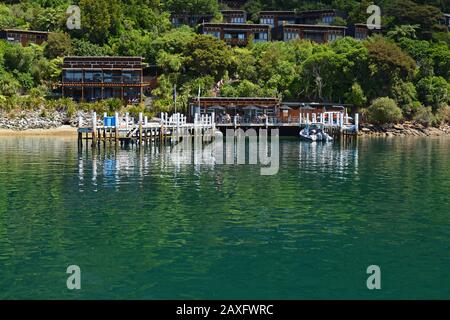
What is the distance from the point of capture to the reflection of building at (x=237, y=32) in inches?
4491

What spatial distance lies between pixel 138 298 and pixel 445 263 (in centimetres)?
972

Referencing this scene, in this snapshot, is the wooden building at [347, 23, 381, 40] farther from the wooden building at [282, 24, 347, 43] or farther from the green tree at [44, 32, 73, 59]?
the green tree at [44, 32, 73, 59]

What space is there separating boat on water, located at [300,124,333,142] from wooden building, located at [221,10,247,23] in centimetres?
4604

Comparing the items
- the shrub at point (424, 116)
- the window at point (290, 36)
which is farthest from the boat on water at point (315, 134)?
the window at point (290, 36)

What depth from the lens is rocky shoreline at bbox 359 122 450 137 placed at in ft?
316

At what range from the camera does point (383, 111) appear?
9425 centimetres

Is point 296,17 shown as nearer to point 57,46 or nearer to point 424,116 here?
point 424,116

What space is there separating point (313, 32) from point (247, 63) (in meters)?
20.8

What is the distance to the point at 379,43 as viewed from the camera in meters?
97.9

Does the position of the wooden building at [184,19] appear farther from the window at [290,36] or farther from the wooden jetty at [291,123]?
the wooden jetty at [291,123]

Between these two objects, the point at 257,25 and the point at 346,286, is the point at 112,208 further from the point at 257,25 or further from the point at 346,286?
the point at 257,25

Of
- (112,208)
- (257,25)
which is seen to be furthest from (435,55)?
(112,208)

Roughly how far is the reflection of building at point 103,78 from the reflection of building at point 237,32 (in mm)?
20598

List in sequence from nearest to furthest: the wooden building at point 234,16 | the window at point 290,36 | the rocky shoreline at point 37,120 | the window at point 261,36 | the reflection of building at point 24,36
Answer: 1. the rocky shoreline at point 37,120
2. the reflection of building at point 24,36
3. the window at point 261,36
4. the window at point 290,36
5. the wooden building at point 234,16
